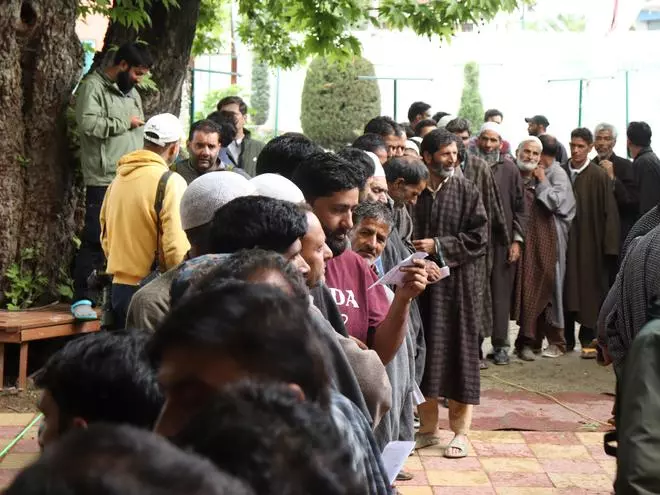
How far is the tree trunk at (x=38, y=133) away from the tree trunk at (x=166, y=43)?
0.72m

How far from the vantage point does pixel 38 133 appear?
338 inches

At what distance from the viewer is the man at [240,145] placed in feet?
31.9

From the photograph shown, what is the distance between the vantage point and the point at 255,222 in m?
3.17

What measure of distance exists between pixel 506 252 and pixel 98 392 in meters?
8.29

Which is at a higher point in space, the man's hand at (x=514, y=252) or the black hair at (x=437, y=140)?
the black hair at (x=437, y=140)

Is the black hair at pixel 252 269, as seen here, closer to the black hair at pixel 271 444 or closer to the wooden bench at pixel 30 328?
the black hair at pixel 271 444

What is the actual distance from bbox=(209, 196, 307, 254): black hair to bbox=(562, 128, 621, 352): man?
26.7ft

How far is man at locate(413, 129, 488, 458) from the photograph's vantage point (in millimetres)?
7082

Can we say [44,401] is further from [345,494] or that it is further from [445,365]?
[445,365]

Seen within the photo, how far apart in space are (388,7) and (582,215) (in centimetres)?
294

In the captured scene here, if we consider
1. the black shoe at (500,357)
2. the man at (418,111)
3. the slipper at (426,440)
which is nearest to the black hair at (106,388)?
the slipper at (426,440)

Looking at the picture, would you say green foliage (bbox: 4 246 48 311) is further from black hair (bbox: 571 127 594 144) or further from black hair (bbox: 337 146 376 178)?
black hair (bbox: 571 127 594 144)

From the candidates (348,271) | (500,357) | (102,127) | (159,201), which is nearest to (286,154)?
(348,271)

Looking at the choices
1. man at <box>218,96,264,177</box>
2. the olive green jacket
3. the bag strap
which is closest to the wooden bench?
the olive green jacket
